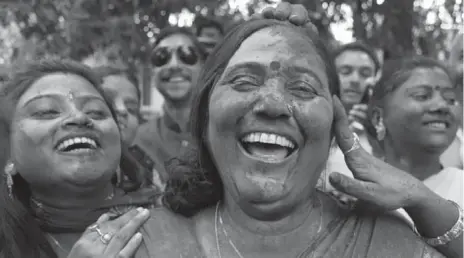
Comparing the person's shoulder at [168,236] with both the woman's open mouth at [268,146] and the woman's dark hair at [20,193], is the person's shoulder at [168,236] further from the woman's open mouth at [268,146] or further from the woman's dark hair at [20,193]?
the woman's dark hair at [20,193]

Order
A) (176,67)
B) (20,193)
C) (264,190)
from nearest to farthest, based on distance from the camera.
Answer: (264,190) < (20,193) < (176,67)

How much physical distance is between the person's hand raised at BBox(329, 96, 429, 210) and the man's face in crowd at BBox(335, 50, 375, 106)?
2649 millimetres

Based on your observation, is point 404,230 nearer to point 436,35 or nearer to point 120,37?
point 120,37

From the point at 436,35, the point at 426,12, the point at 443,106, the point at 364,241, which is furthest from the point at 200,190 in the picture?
the point at 436,35

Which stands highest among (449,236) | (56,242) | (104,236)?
(449,236)

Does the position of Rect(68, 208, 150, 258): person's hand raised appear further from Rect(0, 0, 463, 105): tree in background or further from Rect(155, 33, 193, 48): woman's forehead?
Rect(0, 0, 463, 105): tree in background

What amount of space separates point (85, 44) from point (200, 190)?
3.78 meters

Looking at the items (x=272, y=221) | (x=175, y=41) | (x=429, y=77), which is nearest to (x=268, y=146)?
(x=272, y=221)

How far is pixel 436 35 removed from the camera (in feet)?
19.2

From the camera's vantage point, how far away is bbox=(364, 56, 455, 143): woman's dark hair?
3.09m

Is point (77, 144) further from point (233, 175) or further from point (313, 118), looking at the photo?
point (313, 118)

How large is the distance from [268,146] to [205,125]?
29cm

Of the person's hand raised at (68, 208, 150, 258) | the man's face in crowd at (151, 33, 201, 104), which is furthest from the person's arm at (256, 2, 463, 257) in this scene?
the man's face in crowd at (151, 33, 201, 104)

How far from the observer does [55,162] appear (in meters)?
2.45
